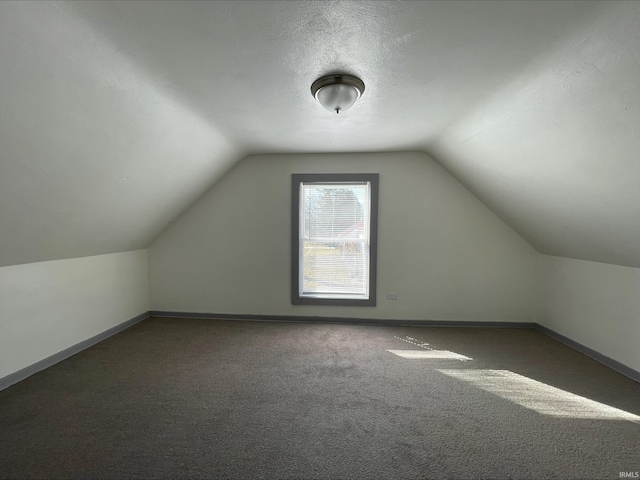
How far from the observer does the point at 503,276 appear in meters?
3.52

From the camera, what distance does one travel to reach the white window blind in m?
3.69

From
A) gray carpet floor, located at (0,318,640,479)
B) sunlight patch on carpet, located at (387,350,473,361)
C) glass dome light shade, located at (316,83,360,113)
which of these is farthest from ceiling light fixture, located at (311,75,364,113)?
sunlight patch on carpet, located at (387,350,473,361)

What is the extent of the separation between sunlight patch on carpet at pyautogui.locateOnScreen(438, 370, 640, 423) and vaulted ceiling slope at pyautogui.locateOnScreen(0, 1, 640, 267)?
4.28ft

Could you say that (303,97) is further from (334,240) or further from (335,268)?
(335,268)

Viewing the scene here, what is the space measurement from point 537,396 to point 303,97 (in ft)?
9.82

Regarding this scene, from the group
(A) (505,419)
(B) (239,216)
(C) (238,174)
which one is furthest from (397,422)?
(C) (238,174)

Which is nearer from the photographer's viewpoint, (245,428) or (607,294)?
(245,428)

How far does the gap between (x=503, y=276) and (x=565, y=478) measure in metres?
2.49

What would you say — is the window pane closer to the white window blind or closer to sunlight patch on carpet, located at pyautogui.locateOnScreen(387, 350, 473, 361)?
the white window blind

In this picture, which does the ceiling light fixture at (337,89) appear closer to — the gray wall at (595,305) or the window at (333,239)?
the window at (333,239)

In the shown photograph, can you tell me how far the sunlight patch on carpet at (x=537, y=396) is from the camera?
193 centimetres

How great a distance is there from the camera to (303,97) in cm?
207

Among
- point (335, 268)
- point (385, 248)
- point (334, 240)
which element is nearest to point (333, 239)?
point (334, 240)

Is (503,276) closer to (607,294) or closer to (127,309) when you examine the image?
(607,294)
